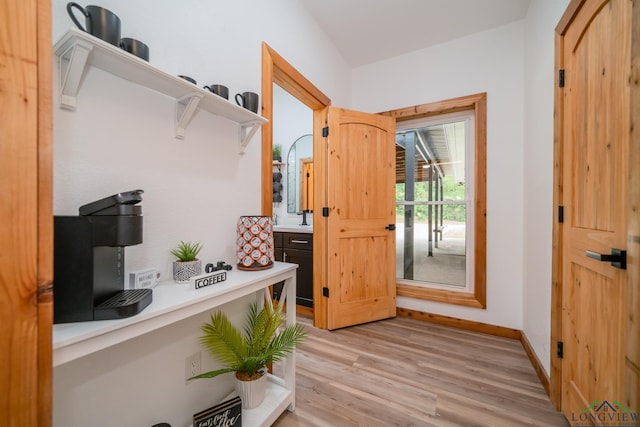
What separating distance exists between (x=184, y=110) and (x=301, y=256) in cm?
196

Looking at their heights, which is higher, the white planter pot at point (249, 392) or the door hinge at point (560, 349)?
the door hinge at point (560, 349)

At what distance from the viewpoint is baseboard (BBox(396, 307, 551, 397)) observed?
1.80m

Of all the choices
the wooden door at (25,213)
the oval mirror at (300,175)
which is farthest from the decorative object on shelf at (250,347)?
the oval mirror at (300,175)

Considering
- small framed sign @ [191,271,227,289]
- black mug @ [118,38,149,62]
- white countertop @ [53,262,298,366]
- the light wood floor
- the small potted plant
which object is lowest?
the light wood floor

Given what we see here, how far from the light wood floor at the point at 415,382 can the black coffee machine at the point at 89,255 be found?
1.15m

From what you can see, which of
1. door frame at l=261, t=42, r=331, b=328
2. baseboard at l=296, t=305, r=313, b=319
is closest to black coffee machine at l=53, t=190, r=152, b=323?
door frame at l=261, t=42, r=331, b=328

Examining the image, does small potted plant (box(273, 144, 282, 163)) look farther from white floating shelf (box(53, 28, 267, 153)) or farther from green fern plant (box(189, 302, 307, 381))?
green fern plant (box(189, 302, 307, 381))

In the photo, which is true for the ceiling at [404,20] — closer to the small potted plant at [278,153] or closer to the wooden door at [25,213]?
the small potted plant at [278,153]

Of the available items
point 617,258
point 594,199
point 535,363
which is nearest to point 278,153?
point 594,199

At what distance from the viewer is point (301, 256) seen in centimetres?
281

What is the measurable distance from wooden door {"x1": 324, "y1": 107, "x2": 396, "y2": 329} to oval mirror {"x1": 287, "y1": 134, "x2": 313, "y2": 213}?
0.92 metres

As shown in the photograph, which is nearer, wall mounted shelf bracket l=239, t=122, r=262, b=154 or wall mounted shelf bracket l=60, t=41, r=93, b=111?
wall mounted shelf bracket l=60, t=41, r=93, b=111

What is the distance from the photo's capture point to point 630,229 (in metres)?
0.91

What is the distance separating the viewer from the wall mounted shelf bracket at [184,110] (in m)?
1.10
